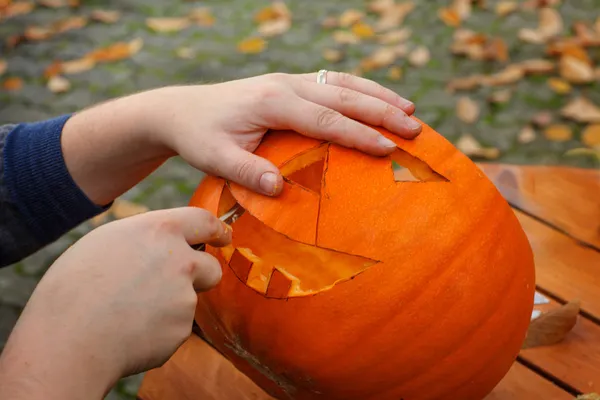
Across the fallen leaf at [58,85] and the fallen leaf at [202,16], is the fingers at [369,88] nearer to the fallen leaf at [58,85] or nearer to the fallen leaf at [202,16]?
the fallen leaf at [58,85]

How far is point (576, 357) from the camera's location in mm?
1225

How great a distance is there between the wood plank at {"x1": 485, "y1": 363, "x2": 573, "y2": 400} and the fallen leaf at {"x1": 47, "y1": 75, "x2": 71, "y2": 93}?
2500mm

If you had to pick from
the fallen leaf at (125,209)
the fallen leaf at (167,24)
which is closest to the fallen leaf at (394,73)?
the fallen leaf at (167,24)

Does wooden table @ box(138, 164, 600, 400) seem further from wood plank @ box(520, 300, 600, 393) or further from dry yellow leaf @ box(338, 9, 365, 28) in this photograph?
dry yellow leaf @ box(338, 9, 365, 28)

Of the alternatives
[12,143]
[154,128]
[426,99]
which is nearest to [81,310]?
[154,128]

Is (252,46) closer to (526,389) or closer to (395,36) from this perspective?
(395,36)

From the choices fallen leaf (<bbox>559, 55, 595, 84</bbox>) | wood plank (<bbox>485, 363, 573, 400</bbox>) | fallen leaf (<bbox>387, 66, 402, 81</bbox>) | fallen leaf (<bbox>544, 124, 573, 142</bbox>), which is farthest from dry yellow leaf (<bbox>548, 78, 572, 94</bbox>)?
wood plank (<bbox>485, 363, 573, 400</bbox>)

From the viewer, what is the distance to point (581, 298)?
52.6 inches

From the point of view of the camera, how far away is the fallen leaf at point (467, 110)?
9.11 feet

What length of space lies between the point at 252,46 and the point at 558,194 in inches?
79.2

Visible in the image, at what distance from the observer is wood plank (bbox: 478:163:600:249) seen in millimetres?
1479

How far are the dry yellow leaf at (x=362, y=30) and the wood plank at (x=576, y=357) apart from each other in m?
2.26

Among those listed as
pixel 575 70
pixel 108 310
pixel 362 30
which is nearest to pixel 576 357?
pixel 108 310

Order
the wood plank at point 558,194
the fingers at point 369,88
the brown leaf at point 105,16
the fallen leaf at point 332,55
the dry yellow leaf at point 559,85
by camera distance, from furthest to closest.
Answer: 1. the brown leaf at point 105,16
2. the fallen leaf at point 332,55
3. the dry yellow leaf at point 559,85
4. the wood plank at point 558,194
5. the fingers at point 369,88
